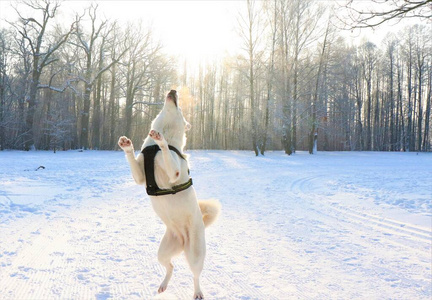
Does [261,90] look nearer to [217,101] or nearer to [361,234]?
[217,101]

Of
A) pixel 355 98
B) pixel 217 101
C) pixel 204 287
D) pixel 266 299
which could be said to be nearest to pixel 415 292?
pixel 266 299

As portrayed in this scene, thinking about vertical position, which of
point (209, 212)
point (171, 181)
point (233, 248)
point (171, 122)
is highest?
point (171, 122)

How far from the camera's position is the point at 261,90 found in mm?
31172

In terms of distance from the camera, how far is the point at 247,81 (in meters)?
31.8

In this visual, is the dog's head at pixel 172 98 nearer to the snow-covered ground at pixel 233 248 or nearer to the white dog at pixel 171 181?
the white dog at pixel 171 181

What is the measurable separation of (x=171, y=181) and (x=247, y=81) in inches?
1219

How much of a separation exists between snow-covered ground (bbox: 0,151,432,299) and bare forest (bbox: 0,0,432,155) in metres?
18.5

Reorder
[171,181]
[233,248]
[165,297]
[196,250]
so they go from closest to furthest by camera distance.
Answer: [171,181], [196,250], [165,297], [233,248]

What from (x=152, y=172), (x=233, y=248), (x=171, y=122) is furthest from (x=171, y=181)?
(x=233, y=248)

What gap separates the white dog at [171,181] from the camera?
2.01m

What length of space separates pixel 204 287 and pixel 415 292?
7.49 ft

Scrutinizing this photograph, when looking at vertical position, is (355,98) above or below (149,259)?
above

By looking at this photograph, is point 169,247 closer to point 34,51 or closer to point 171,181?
point 171,181

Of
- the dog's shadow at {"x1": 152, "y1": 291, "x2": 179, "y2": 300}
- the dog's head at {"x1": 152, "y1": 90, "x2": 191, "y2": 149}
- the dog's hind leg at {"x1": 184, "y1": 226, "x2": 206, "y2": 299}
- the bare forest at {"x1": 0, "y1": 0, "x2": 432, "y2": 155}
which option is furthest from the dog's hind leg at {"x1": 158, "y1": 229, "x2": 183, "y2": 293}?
the bare forest at {"x1": 0, "y1": 0, "x2": 432, "y2": 155}
